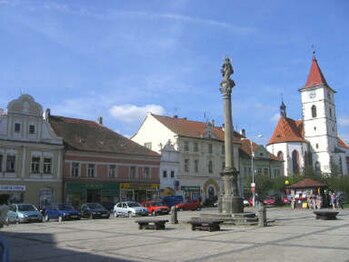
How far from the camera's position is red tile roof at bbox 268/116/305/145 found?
295ft

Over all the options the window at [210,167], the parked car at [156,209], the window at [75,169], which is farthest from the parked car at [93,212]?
the window at [210,167]

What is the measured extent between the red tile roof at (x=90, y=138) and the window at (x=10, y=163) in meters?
6.23

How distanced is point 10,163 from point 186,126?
1196 inches

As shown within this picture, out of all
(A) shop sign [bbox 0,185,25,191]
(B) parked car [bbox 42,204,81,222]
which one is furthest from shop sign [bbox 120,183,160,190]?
(B) parked car [bbox 42,204,81,222]

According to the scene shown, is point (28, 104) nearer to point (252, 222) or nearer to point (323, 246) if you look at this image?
point (252, 222)

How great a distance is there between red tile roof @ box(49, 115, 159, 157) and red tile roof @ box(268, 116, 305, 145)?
39.2 meters

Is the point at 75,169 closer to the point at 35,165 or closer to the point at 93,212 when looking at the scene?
the point at 35,165

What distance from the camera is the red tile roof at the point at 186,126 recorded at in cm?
6617

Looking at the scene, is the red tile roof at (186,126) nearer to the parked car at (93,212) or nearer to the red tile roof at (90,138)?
the red tile roof at (90,138)

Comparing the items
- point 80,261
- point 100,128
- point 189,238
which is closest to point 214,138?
point 100,128

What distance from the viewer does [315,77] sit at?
96.5m

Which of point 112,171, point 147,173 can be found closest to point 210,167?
point 147,173

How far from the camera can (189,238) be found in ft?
57.7

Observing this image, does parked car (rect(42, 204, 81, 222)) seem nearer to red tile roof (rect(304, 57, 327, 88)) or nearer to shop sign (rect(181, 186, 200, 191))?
shop sign (rect(181, 186, 200, 191))
